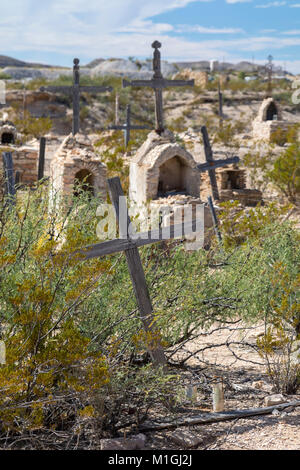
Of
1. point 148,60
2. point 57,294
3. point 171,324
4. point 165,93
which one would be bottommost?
point 171,324

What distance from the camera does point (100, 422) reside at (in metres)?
3.58

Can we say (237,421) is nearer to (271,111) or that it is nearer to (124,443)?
(124,443)

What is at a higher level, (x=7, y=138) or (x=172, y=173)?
(x=7, y=138)

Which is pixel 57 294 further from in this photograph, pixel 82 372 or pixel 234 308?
pixel 234 308

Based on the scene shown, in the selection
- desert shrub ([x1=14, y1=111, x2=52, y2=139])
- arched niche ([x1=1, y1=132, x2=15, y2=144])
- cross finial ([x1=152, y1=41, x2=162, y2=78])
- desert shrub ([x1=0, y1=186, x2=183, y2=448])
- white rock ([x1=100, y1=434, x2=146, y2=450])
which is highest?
cross finial ([x1=152, y1=41, x2=162, y2=78])

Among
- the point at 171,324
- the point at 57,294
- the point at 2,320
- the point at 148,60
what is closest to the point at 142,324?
the point at 171,324

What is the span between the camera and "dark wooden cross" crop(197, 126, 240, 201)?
12758mm

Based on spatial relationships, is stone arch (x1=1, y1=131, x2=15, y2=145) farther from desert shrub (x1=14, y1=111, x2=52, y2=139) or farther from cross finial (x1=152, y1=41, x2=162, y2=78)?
cross finial (x1=152, y1=41, x2=162, y2=78)

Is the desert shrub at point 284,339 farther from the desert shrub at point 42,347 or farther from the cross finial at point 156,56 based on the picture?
the cross finial at point 156,56

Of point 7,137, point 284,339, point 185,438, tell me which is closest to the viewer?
point 185,438

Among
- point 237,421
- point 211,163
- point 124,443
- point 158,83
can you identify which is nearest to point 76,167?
point 158,83

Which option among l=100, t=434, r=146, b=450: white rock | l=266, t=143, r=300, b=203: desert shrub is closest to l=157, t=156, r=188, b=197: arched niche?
l=266, t=143, r=300, b=203: desert shrub

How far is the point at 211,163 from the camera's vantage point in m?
12.8

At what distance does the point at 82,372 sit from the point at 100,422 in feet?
1.34
